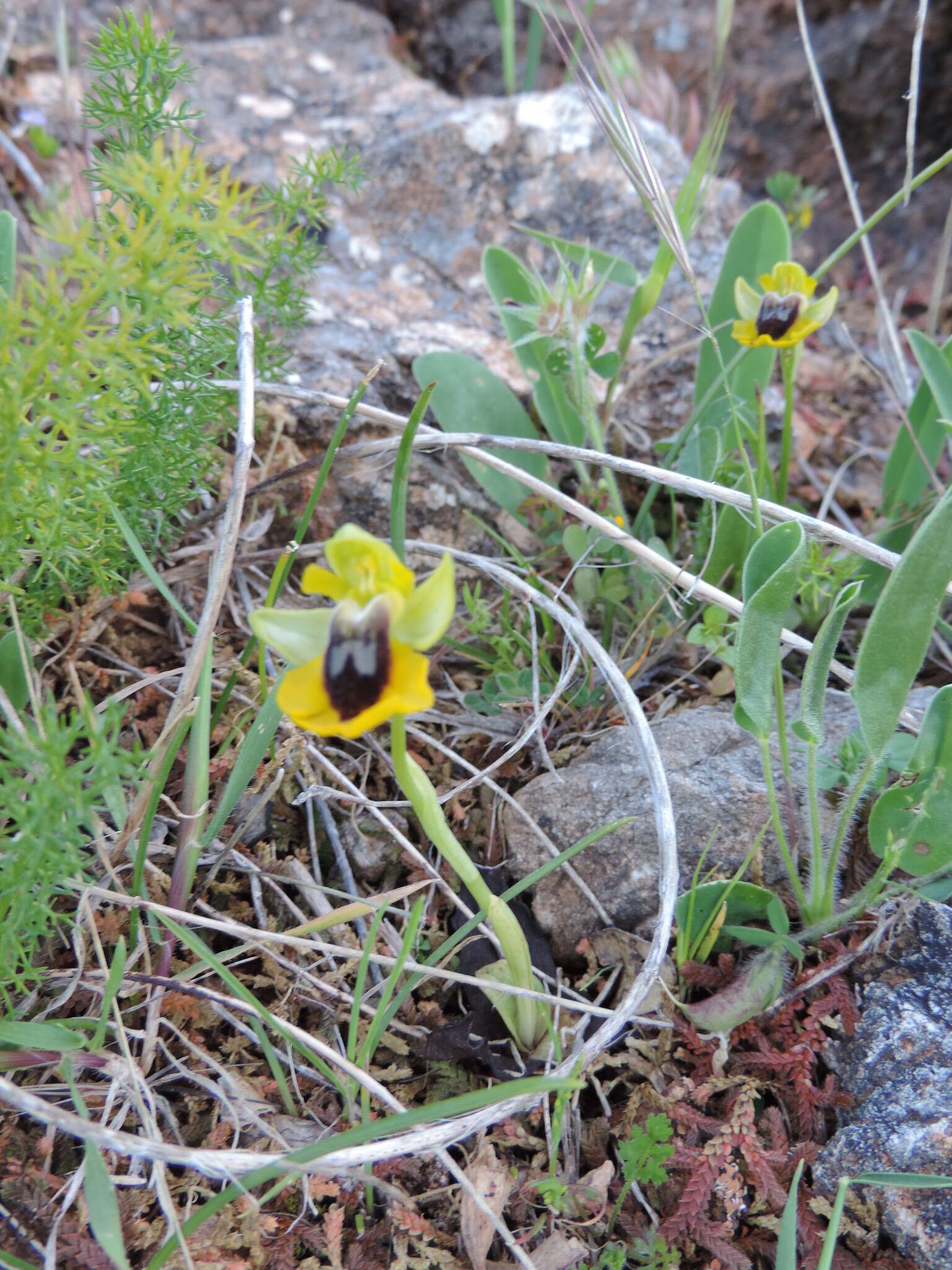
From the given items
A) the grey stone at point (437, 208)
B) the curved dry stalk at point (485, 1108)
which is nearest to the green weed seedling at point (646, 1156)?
the curved dry stalk at point (485, 1108)

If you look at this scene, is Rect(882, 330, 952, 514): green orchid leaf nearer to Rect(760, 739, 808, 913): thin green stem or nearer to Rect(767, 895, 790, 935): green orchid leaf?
Rect(760, 739, 808, 913): thin green stem

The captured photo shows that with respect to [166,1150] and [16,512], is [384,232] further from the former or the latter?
[166,1150]

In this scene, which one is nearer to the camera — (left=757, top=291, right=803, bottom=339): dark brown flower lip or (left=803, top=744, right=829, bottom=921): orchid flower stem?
(left=803, top=744, right=829, bottom=921): orchid flower stem

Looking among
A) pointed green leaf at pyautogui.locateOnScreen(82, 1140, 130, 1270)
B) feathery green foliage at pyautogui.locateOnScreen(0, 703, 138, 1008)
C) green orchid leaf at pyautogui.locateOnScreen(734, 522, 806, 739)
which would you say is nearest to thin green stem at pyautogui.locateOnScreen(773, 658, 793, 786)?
green orchid leaf at pyautogui.locateOnScreen(734, 522, 806, 739)

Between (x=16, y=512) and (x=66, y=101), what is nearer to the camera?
(x=16, y=512)

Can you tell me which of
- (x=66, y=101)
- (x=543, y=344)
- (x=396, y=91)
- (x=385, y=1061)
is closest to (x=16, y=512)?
(x=385, y=1061)

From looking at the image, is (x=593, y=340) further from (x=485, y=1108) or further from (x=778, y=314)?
(x=485, y=1108)
